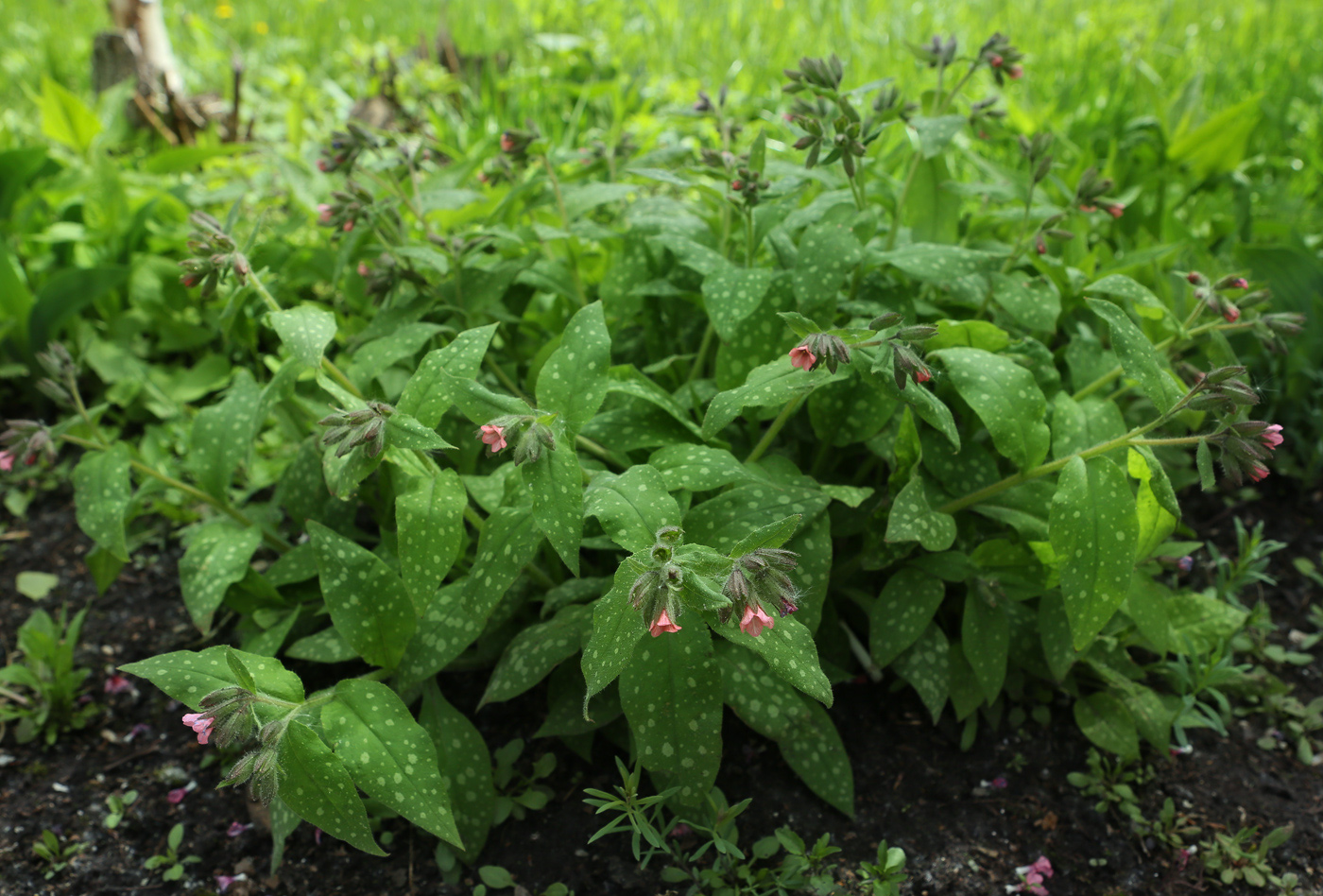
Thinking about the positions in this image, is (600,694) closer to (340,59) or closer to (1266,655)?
(1266,655)

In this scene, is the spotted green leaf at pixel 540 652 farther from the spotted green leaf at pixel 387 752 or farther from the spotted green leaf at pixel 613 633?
the spotted green leaf at pixel 613 633

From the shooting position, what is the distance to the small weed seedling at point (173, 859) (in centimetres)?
183

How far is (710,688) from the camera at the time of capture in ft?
5.29

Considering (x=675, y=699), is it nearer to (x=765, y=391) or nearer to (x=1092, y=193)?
(x=765, y=391)

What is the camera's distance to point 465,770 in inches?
69.6

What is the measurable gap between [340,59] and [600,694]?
4796mm

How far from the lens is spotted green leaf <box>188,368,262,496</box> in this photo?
2043mm

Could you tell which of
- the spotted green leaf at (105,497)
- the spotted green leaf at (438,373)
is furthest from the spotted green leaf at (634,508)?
the spotted green leaf at (105,497)

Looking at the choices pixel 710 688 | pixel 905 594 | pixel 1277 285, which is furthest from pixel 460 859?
pixel 1277 285

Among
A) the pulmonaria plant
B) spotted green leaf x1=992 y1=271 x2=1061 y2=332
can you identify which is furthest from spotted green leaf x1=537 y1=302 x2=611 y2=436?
spotted green leaf x1=992 y1=271 x2=1061 y2=332

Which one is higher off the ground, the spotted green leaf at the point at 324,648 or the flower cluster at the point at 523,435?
the flower cluster at the point at 523,435

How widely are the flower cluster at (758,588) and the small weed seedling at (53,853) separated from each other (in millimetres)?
1480

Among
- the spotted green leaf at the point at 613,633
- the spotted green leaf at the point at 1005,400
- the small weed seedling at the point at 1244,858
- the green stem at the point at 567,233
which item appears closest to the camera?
the spotted green leaf at the point at 613,633

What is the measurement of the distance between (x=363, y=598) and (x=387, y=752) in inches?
12.3
